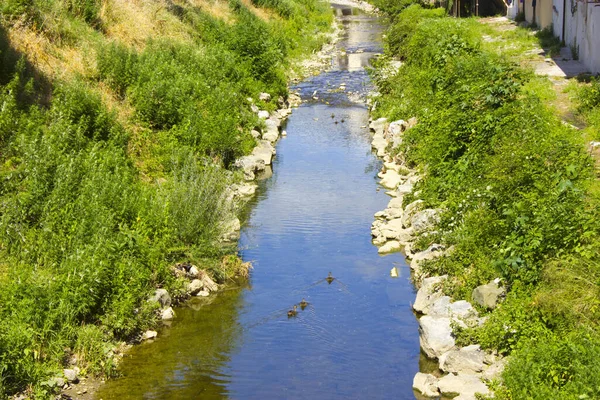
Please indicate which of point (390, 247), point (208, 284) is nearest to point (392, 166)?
point (390, 247)

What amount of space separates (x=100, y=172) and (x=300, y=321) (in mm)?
4497

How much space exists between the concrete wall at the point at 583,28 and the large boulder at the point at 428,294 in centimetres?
1283

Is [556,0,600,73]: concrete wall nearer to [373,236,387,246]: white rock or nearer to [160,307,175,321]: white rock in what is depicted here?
[373,236,387,246]: white rock

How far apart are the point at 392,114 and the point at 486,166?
887 centimetres

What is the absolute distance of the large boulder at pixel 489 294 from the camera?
1105cm

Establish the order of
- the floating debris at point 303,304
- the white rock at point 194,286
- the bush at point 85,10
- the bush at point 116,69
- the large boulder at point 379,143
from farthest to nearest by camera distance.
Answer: the bush at point 85,10, the large boulder at point 379,143, the bush at point 116,69, the white rock at point 194,286, the floating debris at point 303,304

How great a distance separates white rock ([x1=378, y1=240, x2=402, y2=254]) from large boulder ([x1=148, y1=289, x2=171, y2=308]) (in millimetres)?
4224

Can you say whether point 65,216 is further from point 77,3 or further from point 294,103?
point 294,103

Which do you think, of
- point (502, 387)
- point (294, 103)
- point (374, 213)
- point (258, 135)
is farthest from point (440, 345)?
point (294, 103)

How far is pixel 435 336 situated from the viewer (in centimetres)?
1105

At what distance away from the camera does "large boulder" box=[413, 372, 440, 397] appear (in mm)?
10117

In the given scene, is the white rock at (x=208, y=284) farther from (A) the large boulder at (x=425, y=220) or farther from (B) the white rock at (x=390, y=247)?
(A) the large boulder at (x=425, y=220)

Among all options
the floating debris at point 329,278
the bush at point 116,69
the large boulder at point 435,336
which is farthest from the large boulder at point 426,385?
the bush at point 116,69

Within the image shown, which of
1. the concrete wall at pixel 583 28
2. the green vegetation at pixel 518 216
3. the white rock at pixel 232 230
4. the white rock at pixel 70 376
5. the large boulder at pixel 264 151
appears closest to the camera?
the green vegetation at pixel 518 216
